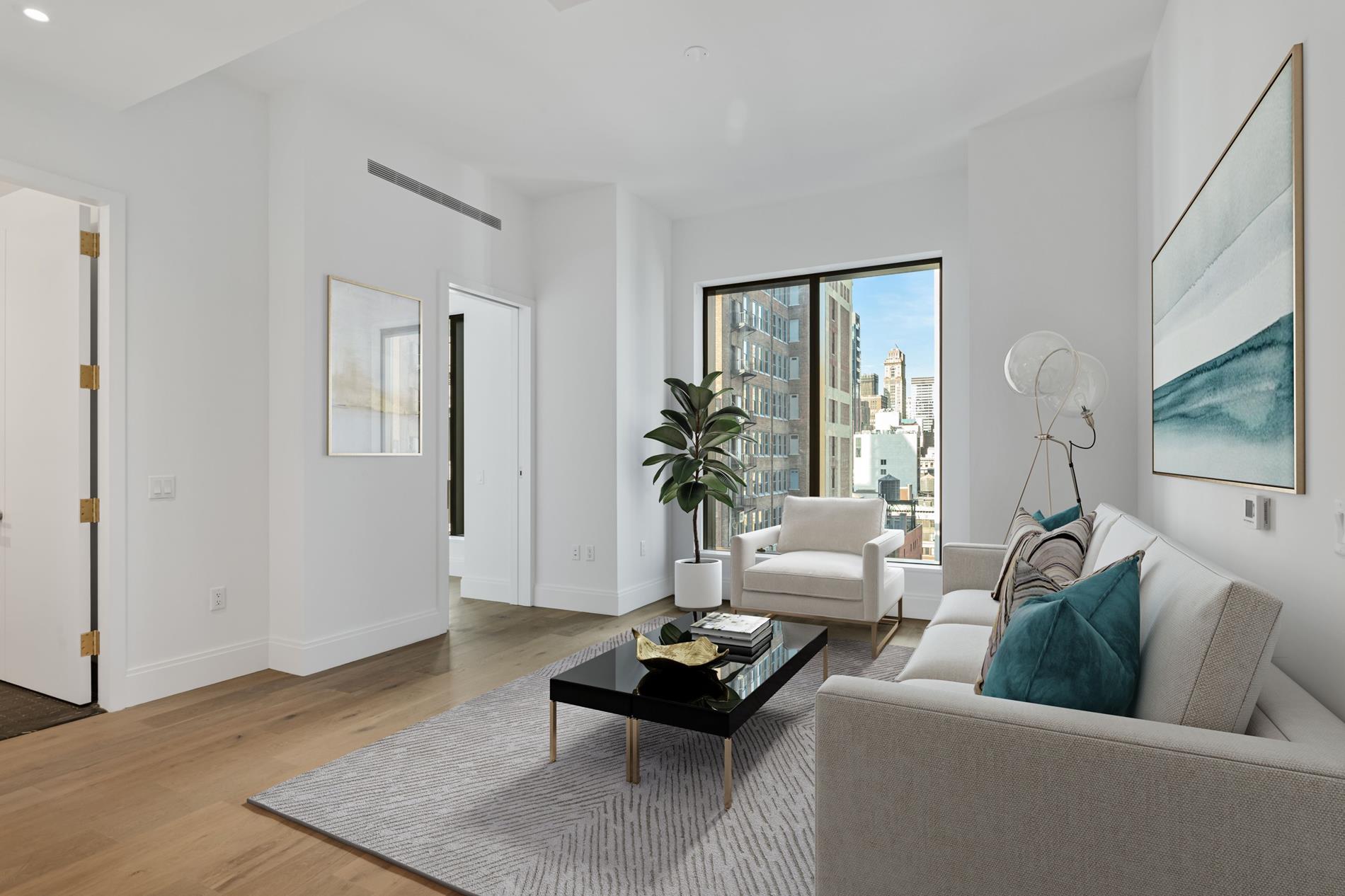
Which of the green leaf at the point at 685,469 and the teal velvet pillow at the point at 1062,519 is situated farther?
the green leaf at the point at 685,469

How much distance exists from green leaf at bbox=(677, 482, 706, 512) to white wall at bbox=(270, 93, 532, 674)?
5.12ft

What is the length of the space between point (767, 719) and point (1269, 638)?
2.03 meters

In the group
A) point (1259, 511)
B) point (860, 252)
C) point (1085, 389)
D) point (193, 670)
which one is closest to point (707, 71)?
point (860, 252)

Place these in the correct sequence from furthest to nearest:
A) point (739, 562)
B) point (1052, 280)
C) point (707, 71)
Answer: point (739, 562), point (1052, 280), point (707, 71)

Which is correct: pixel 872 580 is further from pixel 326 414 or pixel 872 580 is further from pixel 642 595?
pixel 326 414

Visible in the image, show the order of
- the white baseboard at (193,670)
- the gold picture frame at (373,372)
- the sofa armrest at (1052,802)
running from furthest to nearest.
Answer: the gold picture frame at (373,372)
the white baseboard at (193,670)
the sofa armrest at (1052,802)

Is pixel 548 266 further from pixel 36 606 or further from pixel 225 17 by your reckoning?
pixel 36 606

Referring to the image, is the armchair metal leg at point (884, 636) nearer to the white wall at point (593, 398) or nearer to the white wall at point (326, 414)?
the white wall at point (593, 398)

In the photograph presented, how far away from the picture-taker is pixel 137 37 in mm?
2527

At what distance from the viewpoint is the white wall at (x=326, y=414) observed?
3.53 meters

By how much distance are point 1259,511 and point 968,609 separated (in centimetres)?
122

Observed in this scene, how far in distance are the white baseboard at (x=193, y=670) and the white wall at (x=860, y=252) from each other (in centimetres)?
301

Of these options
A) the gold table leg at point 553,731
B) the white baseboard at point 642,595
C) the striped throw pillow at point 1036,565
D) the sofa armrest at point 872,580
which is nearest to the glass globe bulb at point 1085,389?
the striped throw pillow at point 1036,565

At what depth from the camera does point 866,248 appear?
4.93 meters
